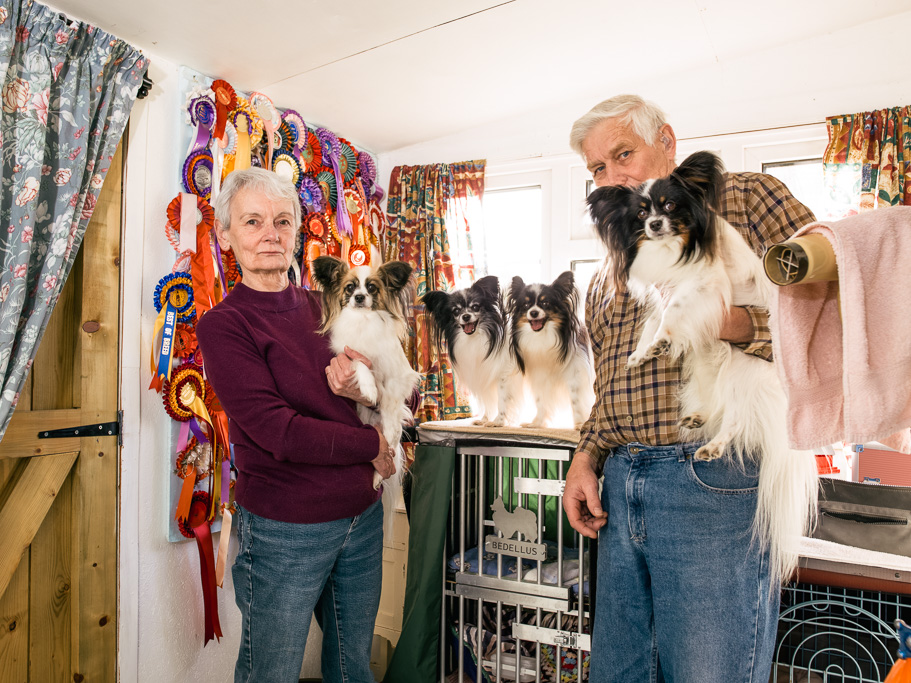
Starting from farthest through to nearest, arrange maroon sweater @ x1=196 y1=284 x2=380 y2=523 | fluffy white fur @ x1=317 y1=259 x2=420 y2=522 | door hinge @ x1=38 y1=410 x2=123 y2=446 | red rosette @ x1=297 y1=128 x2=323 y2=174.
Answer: red rosette @ x1=297 y1=128 x2=323 y2=174 → door hinge @ x1=38 y1=410 x2=123 y2=446 → fluffy white fur @ x1=317 y1=259 x2=420 y2=522 → maroon sweater @ x1=196 y1=284 x2=380 y2=523

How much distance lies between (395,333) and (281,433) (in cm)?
52

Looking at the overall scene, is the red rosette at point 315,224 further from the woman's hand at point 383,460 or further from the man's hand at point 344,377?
the woman's hand at point 383,460

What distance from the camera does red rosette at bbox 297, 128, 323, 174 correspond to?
3.05 meters

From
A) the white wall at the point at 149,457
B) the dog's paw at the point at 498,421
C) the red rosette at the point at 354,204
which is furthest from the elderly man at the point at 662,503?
the red rosette at the point at 354,204

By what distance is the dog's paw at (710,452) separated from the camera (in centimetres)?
119

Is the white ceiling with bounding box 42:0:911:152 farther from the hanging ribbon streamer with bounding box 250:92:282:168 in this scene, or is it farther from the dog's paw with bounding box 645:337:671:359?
the dog's paw with bounding box 645:337:671:359

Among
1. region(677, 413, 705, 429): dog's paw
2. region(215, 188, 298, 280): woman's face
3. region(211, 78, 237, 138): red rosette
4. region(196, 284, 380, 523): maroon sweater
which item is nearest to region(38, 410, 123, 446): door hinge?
region(196, 284, 380, 523): maroon sweater

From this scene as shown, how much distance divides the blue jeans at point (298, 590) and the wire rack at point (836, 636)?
55.0 inches

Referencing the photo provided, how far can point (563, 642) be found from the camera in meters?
2.14

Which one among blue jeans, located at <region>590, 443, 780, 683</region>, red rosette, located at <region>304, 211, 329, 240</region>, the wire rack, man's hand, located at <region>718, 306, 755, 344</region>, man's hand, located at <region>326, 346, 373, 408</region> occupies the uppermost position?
red rosette, located at <region>304, 211, 329, 240</region>

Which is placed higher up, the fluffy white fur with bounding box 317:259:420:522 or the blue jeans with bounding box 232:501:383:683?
the fluffy white fur with bounding box 317:259:420:522

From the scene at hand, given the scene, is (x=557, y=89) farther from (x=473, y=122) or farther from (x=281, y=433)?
(x=281, y=433)

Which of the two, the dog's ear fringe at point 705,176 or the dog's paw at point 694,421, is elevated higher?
the dog's ear fringe at point 705,176

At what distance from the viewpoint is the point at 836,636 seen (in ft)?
7.20
